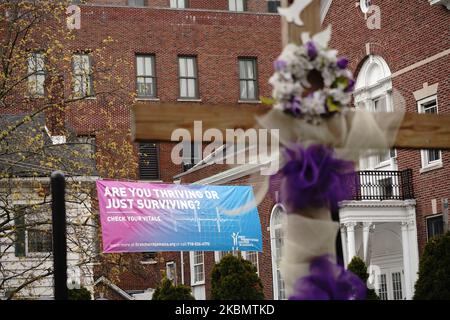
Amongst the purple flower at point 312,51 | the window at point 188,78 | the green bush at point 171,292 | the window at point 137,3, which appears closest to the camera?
the purple flower at point 312,51

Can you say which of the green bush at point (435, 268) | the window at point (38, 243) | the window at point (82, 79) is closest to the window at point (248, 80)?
the window at point (82, 79)

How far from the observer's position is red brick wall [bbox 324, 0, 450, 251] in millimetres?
29125

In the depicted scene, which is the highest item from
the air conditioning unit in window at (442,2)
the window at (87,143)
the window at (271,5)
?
the window at (271,5)

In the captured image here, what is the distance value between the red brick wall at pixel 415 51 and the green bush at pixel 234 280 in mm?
9487

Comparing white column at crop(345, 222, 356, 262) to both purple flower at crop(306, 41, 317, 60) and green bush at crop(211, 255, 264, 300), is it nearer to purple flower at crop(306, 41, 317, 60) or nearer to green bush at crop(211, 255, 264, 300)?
green bush at crop(211, 255, 264, 300)

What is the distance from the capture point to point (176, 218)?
29156mm

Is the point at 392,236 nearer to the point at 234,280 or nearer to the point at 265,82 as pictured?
the point at 234,280

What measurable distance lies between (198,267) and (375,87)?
14607mm

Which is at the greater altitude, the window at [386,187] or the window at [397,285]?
the window at [386,187]

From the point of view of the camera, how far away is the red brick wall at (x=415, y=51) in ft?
95.6

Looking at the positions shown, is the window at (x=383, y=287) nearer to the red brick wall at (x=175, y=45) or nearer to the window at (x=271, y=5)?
the red brick wall at (x=175, y=45)

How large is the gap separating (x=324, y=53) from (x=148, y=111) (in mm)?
1358

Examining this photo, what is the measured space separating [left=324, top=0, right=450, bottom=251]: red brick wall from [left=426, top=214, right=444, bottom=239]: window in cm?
20
